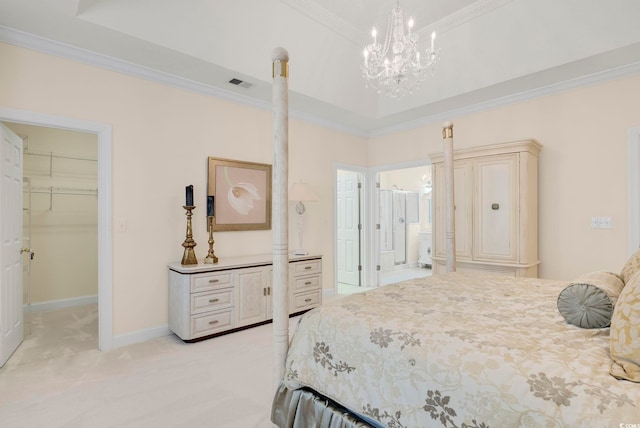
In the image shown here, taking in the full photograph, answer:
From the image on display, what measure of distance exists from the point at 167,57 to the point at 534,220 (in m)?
4.14

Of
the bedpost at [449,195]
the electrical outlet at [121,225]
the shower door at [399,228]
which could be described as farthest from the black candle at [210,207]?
the shower door at [399,228]

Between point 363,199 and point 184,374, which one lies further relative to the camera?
point 363,199

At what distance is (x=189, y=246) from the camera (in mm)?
3348

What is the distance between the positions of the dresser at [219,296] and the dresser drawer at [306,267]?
12 centimetres

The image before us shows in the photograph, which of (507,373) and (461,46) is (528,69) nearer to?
(461,46)

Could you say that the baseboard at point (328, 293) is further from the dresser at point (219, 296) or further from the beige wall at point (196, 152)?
the beige wall at point (196, 152)

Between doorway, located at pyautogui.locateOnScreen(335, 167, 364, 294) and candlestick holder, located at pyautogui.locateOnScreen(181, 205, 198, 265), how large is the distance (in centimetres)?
266

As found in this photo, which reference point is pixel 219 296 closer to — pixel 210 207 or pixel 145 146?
pixel 210 207

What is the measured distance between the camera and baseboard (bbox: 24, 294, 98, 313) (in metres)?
4.12

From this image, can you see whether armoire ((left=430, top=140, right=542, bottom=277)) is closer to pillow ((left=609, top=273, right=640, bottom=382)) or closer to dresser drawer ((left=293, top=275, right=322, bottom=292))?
dresser drawer ((left=293, top=275, right=322, bottom=292))

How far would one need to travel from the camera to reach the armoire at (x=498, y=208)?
3508mm

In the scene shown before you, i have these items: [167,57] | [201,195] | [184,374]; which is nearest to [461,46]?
[167,57]

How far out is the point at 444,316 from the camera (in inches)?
58.1

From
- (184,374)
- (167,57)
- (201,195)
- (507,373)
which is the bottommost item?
(184,374)
